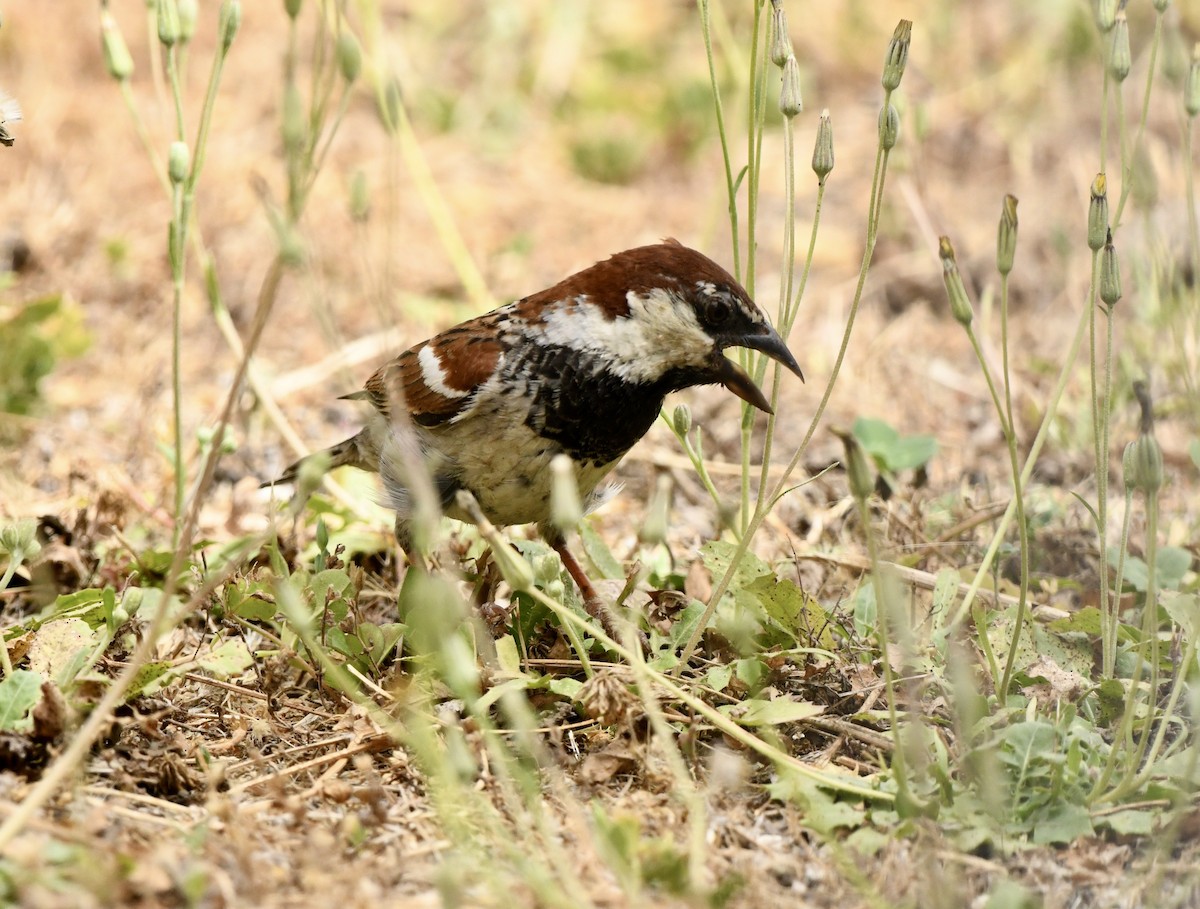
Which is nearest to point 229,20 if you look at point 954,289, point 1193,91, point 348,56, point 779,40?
point 348,56

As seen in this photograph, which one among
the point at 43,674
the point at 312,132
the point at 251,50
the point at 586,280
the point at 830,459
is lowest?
the point at 830,459

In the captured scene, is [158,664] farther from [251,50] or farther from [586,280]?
[251,50]

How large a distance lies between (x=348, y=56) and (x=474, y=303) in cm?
301

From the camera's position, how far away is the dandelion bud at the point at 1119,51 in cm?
284

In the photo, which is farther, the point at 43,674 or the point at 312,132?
the point at 43,674

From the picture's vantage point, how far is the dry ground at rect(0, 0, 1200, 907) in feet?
8.32

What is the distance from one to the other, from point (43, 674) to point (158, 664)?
0.30 metres

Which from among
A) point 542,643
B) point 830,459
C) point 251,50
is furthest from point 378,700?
point 251,50

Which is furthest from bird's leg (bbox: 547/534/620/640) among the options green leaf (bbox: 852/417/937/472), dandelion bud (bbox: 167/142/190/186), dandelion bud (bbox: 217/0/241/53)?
dandelion bud (bbox: 217/0/241/53)

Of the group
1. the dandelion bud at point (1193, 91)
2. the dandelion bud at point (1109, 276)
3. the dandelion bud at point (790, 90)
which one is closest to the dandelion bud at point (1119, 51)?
the dandelion bud at point (1193, 91)

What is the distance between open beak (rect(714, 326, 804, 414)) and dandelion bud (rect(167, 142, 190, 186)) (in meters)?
1.42

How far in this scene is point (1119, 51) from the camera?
112 inches

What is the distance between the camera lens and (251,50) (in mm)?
8195

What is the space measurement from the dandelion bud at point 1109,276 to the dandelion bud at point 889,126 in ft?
1.58
